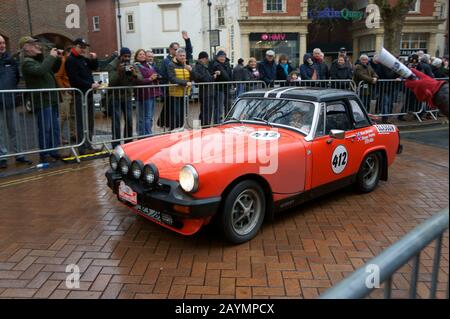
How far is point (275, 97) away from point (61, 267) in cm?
312

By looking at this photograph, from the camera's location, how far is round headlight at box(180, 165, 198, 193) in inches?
136

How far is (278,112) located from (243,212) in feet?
4.96

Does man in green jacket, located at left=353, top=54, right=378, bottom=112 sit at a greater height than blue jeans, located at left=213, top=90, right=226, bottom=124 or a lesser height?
greater

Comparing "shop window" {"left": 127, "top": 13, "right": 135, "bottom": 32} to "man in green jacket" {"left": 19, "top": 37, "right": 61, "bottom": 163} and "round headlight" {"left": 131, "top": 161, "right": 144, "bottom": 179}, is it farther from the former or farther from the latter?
"round headlight" {"left": 131, "top": 161, "right": 144, "bottom": 179}

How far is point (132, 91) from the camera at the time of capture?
24.9 ft

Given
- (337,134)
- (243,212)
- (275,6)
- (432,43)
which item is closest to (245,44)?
(275,6)

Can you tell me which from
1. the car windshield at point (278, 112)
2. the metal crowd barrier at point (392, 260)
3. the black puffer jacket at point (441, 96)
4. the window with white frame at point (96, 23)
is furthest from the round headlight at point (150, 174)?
the window with white frame at point (96, 23)

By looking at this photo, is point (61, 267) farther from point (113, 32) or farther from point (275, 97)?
point (113, 32)

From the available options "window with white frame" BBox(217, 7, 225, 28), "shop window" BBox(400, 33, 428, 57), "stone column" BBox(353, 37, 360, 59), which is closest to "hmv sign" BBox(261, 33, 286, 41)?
"window with white frame" BBox(217, 7, 225, 28)

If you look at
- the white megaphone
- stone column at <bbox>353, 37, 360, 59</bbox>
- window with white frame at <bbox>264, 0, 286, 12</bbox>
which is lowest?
the white megaphone

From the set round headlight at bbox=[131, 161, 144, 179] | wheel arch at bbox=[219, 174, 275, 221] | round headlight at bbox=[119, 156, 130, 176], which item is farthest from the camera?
round headlight at bbox=[119, 156, 130, 176]

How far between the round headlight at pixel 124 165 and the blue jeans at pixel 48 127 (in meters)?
3.30

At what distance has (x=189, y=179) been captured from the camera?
3.48 meters

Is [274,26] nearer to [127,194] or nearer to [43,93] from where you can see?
[43,93]
